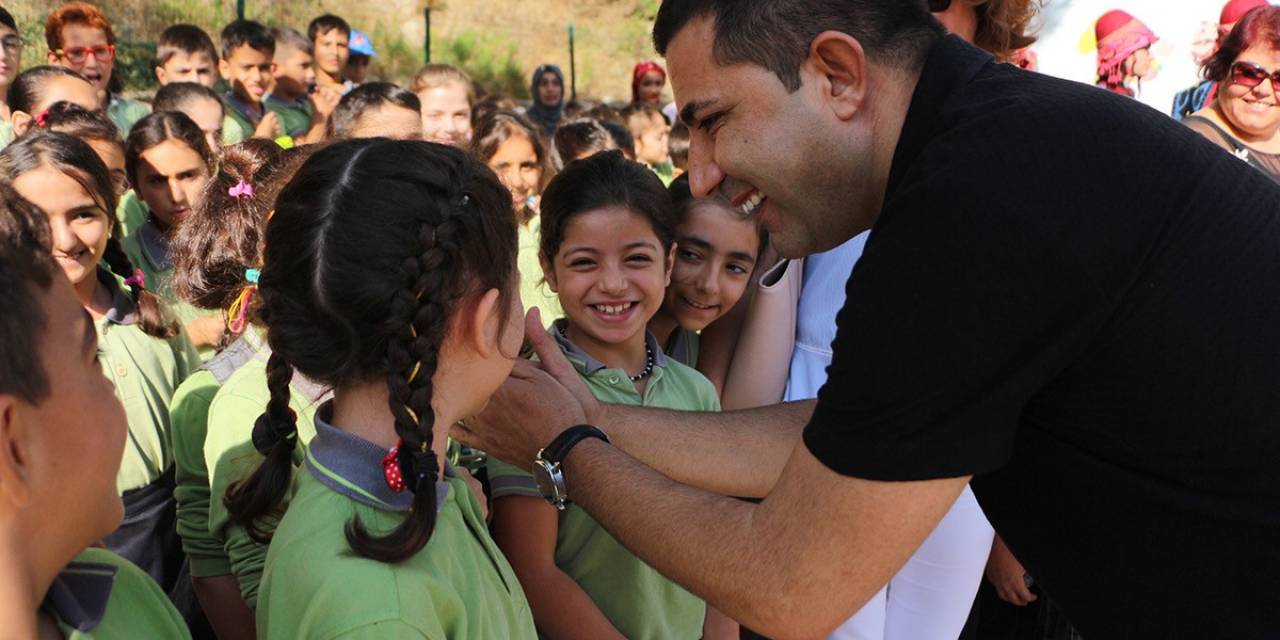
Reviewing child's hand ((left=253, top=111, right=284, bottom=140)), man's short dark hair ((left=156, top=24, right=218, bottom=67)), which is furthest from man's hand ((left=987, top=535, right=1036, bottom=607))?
man's short dark hair ((left=156, top=24, right=218, bottom=67))

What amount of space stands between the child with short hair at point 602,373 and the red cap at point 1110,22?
4.50 metres

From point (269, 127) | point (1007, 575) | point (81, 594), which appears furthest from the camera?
point (269, 127)

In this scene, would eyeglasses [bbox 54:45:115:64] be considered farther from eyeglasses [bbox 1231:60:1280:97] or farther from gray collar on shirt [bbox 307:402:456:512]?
eyeglasses [bbox 1231:60:1280:97]

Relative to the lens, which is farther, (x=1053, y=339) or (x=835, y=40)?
(x=835, y=40)

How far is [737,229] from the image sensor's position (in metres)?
3.35

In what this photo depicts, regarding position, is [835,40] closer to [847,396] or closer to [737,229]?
[847,396]

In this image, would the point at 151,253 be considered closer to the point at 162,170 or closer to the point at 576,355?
the point at 162,170

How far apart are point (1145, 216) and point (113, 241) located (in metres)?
2.94

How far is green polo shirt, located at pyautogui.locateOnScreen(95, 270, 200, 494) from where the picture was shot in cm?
292

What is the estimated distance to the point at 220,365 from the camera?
8.05 ft

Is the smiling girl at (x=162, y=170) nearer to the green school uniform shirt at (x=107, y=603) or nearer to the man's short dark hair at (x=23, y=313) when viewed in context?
the green school uniform shirt at (x=107, y=603)

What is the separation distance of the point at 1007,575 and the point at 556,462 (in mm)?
2464

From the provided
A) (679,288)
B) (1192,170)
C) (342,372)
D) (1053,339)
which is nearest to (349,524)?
(342,372)

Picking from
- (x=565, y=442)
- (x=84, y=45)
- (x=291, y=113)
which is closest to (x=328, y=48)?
(x=291, y=113)
